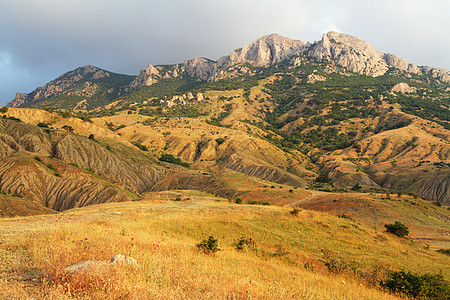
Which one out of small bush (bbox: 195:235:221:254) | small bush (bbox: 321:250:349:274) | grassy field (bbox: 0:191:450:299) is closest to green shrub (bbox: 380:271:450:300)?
grassy field (bbox: 0:191:450:299)

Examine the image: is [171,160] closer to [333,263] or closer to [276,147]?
[276,147]

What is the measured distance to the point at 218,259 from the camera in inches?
436

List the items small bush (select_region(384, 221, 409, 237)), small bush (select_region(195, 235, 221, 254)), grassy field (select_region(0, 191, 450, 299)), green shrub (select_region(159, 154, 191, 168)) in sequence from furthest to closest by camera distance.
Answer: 1. green shrub (select_region(159, 154, 191, 168))
2. small bush (select_region(384, 221, 409, 237))
3. small bush (select_region(195, 235, 221, 254))
4. grassy field (select_region(0, 191, 450, 299))

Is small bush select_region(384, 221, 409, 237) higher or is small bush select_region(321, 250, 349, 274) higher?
small bush select_region(321, 250, 349, 274)

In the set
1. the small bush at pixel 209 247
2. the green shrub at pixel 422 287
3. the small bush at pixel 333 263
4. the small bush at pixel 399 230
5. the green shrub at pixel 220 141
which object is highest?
the green shrub at pixel 220 141

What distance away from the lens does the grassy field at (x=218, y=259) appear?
219 inches

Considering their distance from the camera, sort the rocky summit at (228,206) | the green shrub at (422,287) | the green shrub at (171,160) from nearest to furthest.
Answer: the rocky summit at (228,206)
the green shrub at (422,287)
the green shrub at (171,160)

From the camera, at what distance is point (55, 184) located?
5856 cm

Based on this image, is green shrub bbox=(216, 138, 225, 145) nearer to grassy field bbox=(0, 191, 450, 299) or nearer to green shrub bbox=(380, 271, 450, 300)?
grassy field bbox=(0, 191, 450, 299)

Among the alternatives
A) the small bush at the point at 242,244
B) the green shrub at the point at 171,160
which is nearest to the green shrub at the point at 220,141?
the green shrub at the point at 171,160

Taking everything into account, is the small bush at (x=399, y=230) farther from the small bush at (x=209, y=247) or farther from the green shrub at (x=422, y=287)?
the small bush at (x=209, y=247)

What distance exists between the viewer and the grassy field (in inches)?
219

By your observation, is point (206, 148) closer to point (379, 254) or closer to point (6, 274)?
point (379, 254)

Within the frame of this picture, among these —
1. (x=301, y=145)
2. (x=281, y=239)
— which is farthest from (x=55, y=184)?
(x=301, y=145)
